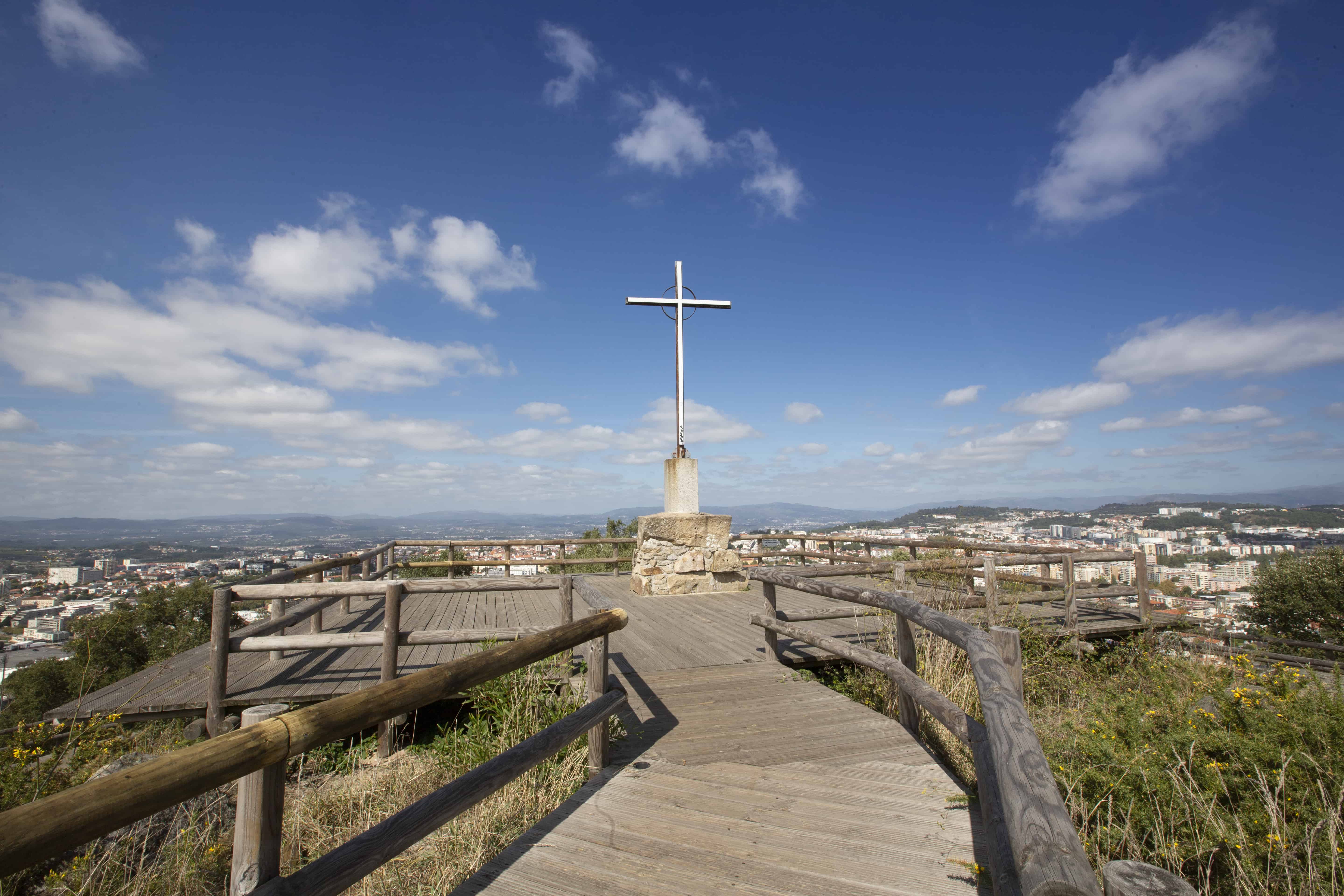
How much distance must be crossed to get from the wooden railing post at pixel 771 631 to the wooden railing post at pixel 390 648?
9.58 feet

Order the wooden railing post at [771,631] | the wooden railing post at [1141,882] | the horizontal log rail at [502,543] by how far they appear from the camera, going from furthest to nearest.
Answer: the horizontal log rail at [502,543] → the wooden railing post at [771,631] → the wooden railing post at [1141,882]

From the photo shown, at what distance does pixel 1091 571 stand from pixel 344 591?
545 inches

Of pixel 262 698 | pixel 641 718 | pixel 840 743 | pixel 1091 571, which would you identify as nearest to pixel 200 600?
pixel 262 698

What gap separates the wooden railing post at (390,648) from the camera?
→ 4.40 metres

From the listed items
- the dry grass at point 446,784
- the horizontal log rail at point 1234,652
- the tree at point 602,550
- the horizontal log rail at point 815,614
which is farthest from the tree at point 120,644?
the horizontal log rail at point 1234,652

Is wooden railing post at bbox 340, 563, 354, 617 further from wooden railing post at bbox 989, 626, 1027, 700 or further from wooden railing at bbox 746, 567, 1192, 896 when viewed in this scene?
wooden railing post at bbox 989, 626, 1027, 700

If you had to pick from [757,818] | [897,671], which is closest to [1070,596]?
[897,671]

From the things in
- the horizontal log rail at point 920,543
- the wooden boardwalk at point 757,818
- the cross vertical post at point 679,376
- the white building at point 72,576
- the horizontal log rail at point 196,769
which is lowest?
the white building at point 72,576

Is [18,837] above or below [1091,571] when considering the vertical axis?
above

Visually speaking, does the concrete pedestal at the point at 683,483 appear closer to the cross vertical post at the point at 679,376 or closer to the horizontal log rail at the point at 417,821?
the cross vertical post at the point at 679,376

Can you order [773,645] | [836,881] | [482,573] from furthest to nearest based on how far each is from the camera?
[482,573] < [773,645] < [836,881]

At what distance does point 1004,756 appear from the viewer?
176 centimetres

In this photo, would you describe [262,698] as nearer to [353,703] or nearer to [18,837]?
[353,703]

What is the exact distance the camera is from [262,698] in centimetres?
458
